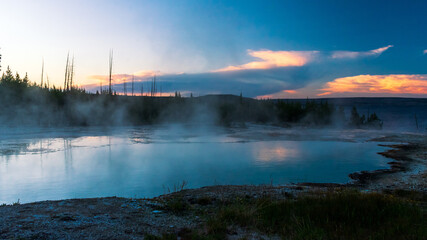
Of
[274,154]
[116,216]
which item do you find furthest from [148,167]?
[116,216]

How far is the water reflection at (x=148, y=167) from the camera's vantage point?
1017cm

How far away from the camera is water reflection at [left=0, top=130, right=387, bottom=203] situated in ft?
33.4

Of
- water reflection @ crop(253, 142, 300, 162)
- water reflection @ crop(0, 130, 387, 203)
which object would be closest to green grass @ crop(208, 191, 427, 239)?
water reflection @ crop(0, 130, 387, 203)

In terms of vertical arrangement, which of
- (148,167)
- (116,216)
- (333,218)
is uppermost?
(333,218)

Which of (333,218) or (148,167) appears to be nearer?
(333,218)

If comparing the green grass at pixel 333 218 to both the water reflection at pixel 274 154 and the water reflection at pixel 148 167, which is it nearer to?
the water reflection at pixel 148 167

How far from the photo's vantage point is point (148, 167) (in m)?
13.8

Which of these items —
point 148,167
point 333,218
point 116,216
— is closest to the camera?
point 333,218

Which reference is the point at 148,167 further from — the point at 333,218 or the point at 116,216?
the point at 333,218

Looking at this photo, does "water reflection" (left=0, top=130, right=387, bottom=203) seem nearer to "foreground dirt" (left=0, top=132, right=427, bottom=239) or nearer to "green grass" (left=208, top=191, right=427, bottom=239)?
"foreground dirt" (left=0, top=132, right=427, bottom=239)

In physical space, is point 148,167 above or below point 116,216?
below

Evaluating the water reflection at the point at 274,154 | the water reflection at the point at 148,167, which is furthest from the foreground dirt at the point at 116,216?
the water reflection at the point at 274,154

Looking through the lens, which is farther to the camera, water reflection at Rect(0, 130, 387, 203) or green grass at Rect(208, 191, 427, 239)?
water reflection at Rect(0, 130, 387, 203)

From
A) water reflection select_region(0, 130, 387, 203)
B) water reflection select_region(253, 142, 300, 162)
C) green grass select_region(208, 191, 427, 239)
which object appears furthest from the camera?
water reflection select_region(253, 142, 300, 162)
